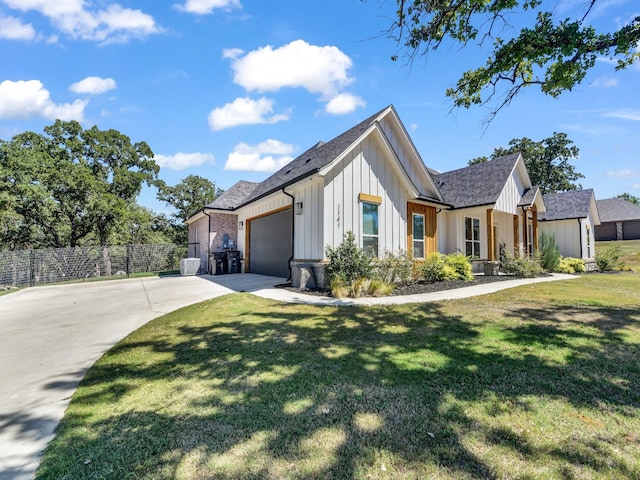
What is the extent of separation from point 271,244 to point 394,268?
5413 mm

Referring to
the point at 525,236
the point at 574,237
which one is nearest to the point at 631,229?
the point at 574,237

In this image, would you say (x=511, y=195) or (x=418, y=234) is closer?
(x=418, y=234)

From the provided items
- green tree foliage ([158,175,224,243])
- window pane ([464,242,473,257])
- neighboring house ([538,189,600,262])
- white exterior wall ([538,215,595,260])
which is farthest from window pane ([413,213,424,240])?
green tree foliage ([158,175,224,243])

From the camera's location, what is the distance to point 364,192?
10.1 m

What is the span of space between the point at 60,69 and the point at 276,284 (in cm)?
1064

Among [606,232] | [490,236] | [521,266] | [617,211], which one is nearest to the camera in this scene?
[521,266]

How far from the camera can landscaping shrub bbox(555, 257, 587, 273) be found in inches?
657

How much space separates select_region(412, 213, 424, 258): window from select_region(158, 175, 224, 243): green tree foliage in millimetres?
23827

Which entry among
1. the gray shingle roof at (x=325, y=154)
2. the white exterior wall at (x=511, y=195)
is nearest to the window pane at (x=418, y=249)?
the white exterior wall at (x=511, y=195)

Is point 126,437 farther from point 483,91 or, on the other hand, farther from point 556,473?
point 483,91

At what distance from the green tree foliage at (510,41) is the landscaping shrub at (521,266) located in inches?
367

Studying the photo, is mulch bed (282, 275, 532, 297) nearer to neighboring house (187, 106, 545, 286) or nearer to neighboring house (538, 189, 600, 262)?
neighboring house (187, 106, 545, 286)

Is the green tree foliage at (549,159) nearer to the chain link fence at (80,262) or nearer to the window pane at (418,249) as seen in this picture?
the window pane at (418,249)

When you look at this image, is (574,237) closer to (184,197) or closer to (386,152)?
(386,152)
